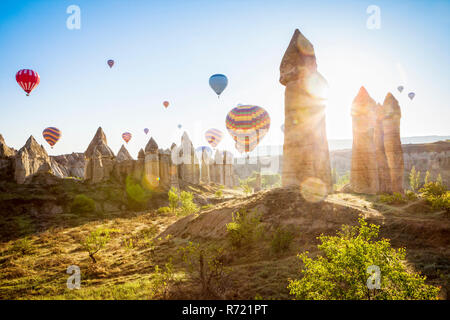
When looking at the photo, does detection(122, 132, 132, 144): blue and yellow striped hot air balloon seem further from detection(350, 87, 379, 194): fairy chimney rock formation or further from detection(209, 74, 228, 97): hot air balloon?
detection(350, 87, 379, 194): fairy chimney rock formation

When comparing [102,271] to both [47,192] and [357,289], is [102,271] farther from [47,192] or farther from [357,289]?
[47,192]

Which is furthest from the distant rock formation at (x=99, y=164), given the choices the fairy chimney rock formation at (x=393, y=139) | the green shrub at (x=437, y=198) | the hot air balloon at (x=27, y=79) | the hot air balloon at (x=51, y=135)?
the fairy chimney rock formation at (x=393, y=139)

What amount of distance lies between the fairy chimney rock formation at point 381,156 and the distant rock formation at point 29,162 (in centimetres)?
4471

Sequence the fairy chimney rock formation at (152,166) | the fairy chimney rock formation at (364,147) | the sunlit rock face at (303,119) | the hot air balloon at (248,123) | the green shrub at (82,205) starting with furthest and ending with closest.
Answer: the hot air balloon at (248,123)
the fairy chimney rock formation at (152,166)
the green shrub at (82,205)
the fairy chimney rock formation at (364,147)
the sunlit rock face at (303,119)

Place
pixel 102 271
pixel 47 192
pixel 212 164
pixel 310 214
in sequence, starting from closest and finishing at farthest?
pixel 102 271, pixel 310 214, pixel 47 192, pixel 212 164

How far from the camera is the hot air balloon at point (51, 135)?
43.1m

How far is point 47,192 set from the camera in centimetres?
2858

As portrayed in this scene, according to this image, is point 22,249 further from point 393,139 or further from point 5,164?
point 393,139

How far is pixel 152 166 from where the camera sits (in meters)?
36.9

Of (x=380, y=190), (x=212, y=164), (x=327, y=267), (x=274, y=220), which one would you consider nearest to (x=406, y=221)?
(x=274, y=220)

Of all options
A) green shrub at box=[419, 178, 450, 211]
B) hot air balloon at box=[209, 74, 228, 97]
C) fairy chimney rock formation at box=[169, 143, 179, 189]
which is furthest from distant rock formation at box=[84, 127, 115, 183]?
green shrub at box=[419, 178, 450, 211]

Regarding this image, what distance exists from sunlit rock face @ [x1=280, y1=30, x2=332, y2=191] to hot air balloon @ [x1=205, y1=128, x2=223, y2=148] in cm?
4109

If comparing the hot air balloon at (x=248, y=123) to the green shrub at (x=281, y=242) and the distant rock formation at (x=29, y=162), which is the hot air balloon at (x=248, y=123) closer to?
the green shrub at (x=281, y=242)

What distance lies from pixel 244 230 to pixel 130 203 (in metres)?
26.1
